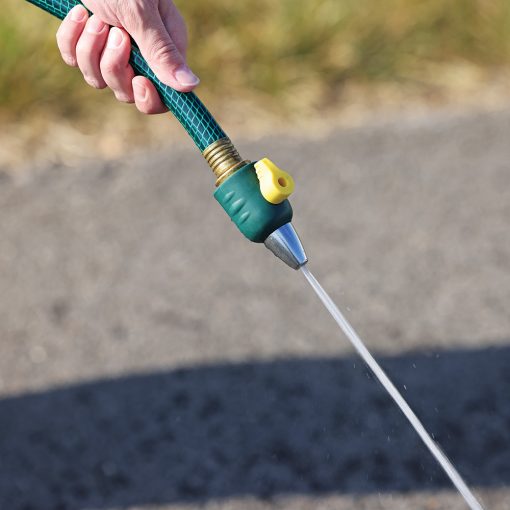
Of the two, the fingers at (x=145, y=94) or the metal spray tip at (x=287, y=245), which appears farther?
the fingers at (x=145, y=94)

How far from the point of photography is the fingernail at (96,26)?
1.86 meters

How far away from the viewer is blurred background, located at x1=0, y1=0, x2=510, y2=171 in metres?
4.27

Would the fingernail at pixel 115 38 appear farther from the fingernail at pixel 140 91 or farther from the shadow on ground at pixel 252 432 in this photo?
the shadow on ground at pixel 252 432

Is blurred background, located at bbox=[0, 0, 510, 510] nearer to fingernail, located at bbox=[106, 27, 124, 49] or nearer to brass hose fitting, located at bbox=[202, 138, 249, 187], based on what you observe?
brass hose fitting, located at bbox=[202, 138, 249, 187]

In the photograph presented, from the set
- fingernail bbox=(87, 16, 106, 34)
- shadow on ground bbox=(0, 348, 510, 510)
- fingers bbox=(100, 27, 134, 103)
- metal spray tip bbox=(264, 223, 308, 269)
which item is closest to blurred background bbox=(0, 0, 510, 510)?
shadow on ground bbox=(0, 348, 510, 510)

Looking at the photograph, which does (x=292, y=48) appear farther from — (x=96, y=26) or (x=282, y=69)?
(x=96, y=26)

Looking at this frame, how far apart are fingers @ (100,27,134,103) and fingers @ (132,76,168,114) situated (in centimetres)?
3

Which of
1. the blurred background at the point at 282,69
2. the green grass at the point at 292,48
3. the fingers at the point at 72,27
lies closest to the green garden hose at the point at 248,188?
the fingers at the point at 72,27

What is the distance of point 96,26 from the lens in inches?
73.4

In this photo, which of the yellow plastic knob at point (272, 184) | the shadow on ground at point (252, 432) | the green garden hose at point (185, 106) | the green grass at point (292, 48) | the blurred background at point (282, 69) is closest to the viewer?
the yellow plastic knob at point (272, 184)

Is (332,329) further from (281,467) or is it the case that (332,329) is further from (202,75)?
(202,75)

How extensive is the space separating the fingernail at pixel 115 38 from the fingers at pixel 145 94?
7cm

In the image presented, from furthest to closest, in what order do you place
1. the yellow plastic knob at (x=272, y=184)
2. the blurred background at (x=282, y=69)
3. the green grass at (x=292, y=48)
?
the green grass at (x=292, y=48) → the blurred background at (x=282, y=69) → the yellow plastic knob at (x=272, y=184)

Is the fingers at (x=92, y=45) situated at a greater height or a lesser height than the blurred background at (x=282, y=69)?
greater
